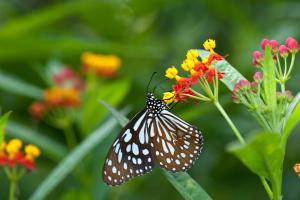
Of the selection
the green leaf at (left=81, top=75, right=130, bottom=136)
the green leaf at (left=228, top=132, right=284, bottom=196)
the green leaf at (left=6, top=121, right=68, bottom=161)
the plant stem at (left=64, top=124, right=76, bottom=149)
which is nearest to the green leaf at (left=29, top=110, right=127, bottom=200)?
the green leaf at (left=81, top=75, right=130, bottom=136)

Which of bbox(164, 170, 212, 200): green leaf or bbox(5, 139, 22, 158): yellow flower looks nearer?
bbox(164, 170, 212, 200): green leaf

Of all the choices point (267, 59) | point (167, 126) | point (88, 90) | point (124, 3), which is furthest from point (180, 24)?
point (267, 59)

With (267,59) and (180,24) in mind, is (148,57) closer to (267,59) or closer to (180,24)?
(180,24)

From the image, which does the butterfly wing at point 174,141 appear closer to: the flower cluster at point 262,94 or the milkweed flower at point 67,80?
the flower cluster at point 262,94

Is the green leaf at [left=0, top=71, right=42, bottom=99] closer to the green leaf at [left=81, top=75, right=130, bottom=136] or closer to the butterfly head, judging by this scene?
the green leaf at [left=81, top=75, right=130, bottom=136]

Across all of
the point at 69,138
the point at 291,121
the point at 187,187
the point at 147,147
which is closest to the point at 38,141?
the point at 69,138

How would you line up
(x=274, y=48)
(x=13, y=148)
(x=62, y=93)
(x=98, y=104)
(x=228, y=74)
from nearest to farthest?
(x=274, y=48), (x=228, y=74), (x=13, y=148), (x=98, y=104), (x=62, y=93)

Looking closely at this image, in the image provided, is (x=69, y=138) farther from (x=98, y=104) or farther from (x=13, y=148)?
(x=13, y=148)

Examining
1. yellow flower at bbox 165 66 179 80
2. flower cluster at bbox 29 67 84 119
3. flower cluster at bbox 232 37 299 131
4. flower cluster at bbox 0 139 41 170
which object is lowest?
flower cluster at bbox 232 37 299 131
